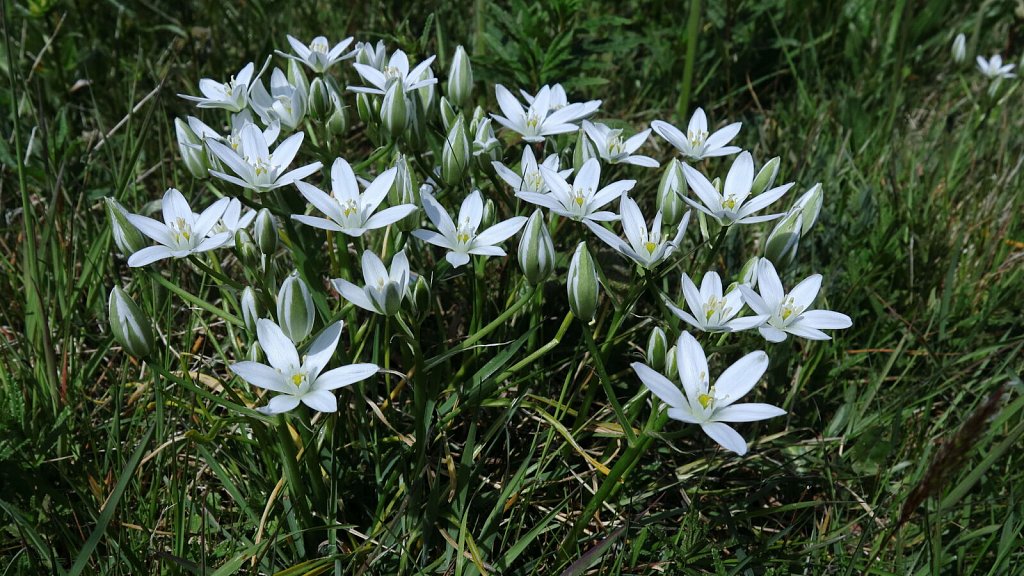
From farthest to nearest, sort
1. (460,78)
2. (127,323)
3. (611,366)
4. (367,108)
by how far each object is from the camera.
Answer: (611,366) < (460,78) < (367,108) < (127,323)

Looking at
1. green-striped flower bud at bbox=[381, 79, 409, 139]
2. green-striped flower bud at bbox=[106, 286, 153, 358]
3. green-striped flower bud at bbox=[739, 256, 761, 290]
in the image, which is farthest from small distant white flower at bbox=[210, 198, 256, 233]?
green-striped flower bud at bbox=[739, 256, 761, 290]

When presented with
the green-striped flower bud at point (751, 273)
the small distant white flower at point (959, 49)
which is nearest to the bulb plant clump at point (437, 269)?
the green-striped flower bud at point (751, 273)

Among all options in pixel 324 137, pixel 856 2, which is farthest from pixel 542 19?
pixel 856 2

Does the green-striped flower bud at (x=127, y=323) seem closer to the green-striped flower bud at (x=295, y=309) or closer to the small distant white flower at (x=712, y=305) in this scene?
the green-striped flower bud at (x=295, y=309)

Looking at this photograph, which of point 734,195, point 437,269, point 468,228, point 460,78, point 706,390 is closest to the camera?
point 706,390

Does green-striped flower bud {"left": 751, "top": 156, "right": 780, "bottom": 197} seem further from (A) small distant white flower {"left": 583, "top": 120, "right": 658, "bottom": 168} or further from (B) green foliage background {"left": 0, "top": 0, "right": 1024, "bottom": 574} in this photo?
(B) green foliage background {"left": 0, "top": 0, "right": 1024, "bottom": 574}

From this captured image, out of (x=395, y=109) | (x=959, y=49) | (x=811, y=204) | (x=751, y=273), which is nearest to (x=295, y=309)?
(x=395, y=109)

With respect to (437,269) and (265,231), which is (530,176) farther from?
(265,231)
